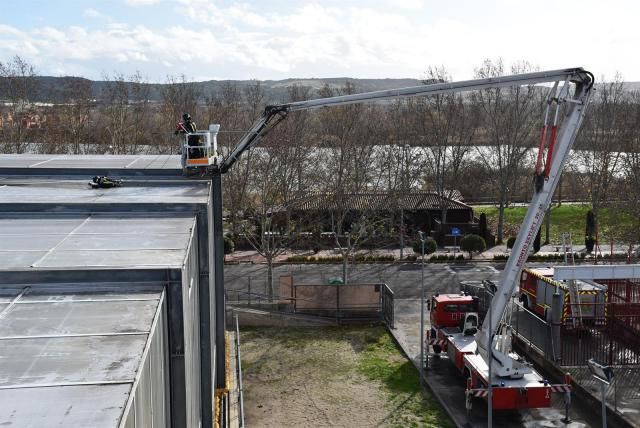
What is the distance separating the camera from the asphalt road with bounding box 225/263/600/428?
53.6 feet

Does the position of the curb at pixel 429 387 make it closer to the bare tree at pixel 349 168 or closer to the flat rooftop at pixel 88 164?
the flat rooftop at pixel 88 164

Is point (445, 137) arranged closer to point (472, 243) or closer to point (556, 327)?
point (472, 243)

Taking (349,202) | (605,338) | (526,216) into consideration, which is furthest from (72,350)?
(349,202)

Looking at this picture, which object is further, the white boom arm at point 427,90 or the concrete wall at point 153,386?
the white boom arm at point 427,90

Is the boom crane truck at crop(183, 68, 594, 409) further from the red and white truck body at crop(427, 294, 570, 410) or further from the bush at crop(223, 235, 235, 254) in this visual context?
the bush at crop(223, 235, 235, 254)

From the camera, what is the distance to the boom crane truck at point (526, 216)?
50.2 feet

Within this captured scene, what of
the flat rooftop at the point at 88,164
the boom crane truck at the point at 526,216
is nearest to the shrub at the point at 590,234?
the boom crane truck at the point at 526,216

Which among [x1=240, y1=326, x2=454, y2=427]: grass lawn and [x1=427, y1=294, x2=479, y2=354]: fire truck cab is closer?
[x1=240, y1=326, x2=454, y2=427]: grass lawn

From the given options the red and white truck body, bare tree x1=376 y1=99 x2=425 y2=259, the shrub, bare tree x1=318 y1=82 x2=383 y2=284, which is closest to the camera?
the red and white truck body

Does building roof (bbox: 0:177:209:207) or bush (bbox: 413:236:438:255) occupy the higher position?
building roof (bbox: 0:177:209:207)

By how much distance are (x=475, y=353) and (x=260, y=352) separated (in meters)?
7.11

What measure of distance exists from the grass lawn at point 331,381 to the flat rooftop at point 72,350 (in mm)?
10212

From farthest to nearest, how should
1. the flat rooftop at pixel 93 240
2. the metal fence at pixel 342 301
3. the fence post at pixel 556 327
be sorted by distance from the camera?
the metal fence at pixel 342 301 < the fence post at pixel 556 327 < the flat rooftop at pixel 93 240

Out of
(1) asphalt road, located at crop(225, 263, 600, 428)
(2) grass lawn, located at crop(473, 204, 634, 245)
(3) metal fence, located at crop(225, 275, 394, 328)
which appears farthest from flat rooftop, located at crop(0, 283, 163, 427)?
(2) grass lawn, located at crop(473, 204, 634, 245)
